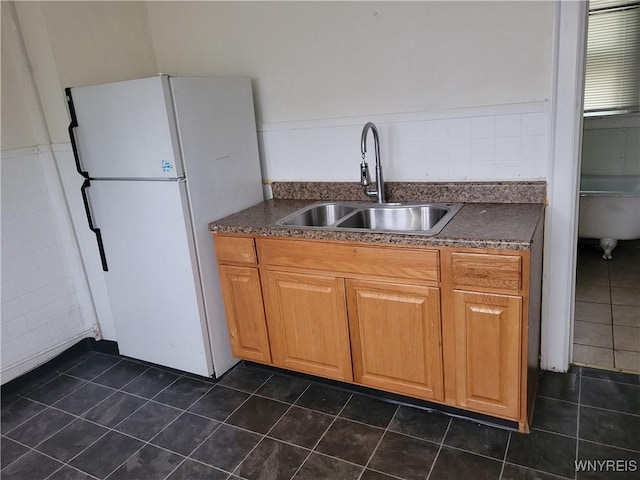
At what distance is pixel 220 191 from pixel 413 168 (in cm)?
99

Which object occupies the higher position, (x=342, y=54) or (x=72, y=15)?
(x=72, y=15)

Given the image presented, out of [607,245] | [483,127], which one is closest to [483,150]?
[483,127]

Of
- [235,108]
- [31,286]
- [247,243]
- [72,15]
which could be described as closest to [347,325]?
[247,243]

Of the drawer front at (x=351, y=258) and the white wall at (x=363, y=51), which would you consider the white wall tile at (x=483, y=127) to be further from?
the drawer front at (x=351, y=258)

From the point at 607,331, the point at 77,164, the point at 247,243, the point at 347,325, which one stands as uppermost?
the point at 77,164

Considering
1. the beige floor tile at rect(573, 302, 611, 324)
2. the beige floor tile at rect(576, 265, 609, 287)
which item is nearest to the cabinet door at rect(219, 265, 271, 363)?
the beige floor tile at rect(573, 302, 611, 324)

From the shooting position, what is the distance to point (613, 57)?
3.98m

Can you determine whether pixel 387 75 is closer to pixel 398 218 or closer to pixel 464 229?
pixel 398 218

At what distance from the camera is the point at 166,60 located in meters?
2.91

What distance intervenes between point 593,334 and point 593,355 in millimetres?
233

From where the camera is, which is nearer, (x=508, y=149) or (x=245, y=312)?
(x=508, y=149)

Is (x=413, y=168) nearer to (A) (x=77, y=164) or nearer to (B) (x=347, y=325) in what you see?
(B) (x=347, y=325)

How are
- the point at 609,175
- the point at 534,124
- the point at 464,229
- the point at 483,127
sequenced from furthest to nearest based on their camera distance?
the point at 609,175
the point at 483,127
the point at 534,124
the point at 464,229

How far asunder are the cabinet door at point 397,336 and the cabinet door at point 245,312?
1.63 feet
